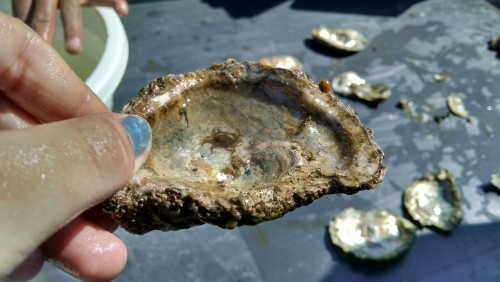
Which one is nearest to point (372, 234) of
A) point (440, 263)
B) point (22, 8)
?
point (440, 263)

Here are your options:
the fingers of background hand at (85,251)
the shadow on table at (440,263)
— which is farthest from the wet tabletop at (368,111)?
the fingers of background hand at (85,251)

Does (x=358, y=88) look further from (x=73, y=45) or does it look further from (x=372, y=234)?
(x=73, y=45)

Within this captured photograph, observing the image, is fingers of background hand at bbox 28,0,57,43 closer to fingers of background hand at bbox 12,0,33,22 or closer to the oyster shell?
fingers of background hand at bbox 12,0,33,22

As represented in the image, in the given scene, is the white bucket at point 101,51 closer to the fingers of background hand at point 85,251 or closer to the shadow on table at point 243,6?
the fingers of background hand at point 85,251

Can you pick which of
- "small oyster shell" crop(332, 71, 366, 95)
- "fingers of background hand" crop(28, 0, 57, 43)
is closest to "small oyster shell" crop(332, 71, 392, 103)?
"small oyster shell" crop(332, 71, 366, 95)

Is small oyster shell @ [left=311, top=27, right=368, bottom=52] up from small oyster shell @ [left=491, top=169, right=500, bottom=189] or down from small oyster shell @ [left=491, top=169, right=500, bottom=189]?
up

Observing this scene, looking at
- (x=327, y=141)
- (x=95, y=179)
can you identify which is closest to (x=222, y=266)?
(x=327, y=141)
